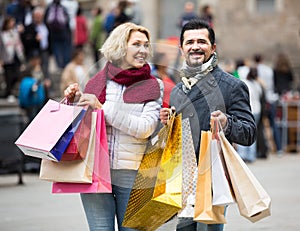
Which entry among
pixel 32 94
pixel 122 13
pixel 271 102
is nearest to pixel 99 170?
pixel 32 94

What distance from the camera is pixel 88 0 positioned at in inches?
1075

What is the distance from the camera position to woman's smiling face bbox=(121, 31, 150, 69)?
582 centimetres

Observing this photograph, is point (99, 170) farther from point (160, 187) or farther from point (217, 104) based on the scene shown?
point (217, 104)

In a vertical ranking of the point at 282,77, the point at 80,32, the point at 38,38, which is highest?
the point at 38,38

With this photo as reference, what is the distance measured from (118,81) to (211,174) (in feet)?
2.93

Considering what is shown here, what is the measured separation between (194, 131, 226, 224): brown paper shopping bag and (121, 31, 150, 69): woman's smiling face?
27.4 inches

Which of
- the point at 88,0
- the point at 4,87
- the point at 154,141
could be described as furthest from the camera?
the point at 88,0

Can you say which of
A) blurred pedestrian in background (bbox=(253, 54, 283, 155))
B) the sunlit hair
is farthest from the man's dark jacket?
blurred pedestrian in background (bbox=(253, 54, 283, 155))

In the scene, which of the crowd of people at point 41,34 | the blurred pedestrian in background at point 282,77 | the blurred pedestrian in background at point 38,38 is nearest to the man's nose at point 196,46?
the crowd of people at point 41,34

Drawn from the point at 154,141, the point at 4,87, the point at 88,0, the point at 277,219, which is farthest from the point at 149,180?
the point at 88,0

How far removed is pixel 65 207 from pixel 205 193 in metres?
6.22

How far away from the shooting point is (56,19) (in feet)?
64.6

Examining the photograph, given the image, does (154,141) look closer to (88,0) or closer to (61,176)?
(61,176)

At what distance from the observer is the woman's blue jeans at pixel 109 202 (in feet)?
19.0
